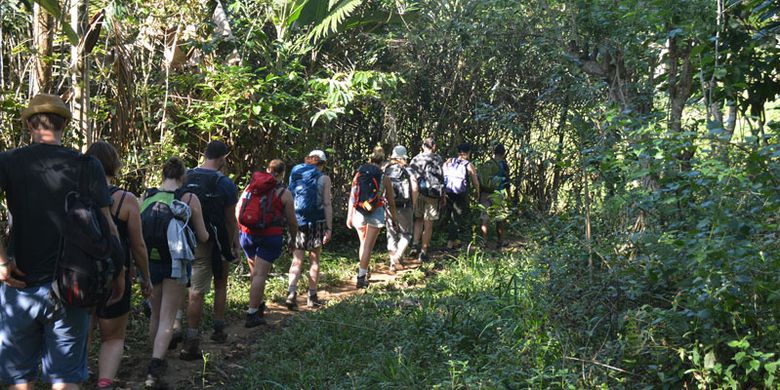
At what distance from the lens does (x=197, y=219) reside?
671 cm

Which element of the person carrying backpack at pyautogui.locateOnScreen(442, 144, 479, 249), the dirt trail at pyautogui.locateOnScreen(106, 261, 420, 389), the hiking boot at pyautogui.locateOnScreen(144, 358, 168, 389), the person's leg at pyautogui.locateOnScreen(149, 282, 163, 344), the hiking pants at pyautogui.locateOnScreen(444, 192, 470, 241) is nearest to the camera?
the hiking boot at pyautogui.locateOnScreen(144, 358, 168, 389)

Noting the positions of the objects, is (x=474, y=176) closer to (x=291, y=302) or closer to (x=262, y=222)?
(x=291, y=302)

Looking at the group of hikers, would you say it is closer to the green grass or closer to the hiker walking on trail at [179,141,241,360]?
the hiker walking on trail at [179,141,241,360]

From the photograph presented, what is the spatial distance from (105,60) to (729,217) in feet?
23.8

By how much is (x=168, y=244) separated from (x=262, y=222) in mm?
1786

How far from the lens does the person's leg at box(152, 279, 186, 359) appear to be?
637 centimetres

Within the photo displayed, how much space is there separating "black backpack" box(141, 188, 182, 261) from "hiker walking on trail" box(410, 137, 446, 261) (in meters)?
6.26

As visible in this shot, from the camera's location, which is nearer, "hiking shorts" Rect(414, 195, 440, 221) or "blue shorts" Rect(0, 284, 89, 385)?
"blue shorts" Rect(0, 284, 89, 385)

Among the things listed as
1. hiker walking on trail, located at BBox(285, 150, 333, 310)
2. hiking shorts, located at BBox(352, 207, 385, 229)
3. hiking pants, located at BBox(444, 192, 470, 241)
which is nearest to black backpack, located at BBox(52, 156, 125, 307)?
hiker walking on trail, located at BBox(285, 150, 333, 310)

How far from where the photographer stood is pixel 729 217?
181 inches

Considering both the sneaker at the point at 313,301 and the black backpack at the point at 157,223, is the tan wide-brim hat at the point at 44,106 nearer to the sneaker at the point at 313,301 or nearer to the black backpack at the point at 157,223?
the black backpack at the point at 157,223

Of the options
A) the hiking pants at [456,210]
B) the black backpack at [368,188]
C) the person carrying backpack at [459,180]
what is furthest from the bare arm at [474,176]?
the black backpack at [368,188]

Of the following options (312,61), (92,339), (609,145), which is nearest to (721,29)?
(609,145)


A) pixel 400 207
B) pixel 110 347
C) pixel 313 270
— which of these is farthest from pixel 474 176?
pixel 110 347
